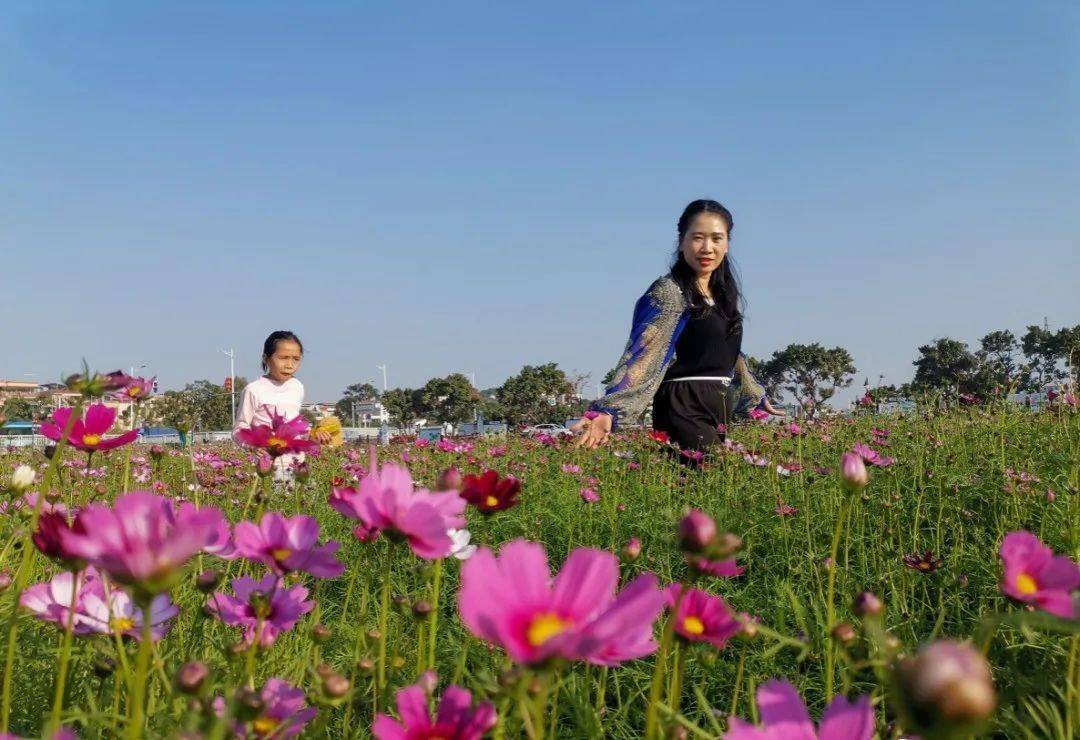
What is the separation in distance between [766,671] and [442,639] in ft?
2.48

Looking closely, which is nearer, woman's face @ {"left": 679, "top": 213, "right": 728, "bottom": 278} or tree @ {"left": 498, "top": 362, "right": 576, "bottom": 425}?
woman's face @ {"left": 679, "top": 213, "right": 728, "bottom": 278}

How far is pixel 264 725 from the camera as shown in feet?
2.22

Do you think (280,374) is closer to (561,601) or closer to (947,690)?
(561,601)

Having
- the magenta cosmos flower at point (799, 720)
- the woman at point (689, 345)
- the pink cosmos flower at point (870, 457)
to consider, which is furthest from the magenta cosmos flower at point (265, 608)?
→ the woman at point (689, 345)

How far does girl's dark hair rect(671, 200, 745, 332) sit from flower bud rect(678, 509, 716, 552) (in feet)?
11.1

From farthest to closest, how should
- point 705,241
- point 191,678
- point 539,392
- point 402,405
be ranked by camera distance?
point 402,405
point 539,392
point 705,241
point 191,678

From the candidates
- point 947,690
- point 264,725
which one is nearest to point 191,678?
point 264,725

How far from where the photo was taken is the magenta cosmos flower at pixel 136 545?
1.61 feet

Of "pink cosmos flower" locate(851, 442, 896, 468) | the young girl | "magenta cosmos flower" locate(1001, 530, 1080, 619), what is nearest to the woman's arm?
"pink cosmos flower" locate(851, 442, 896, 468)

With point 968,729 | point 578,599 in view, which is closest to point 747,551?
point 578,599

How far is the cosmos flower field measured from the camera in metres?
0.51

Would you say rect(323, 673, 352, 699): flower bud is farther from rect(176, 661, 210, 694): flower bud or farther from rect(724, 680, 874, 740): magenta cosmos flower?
rect(724, 680, 874, 740): magenta cosmos flower

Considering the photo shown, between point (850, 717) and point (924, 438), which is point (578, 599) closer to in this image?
point (850, 717)

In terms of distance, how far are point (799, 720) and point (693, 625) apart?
300mm
